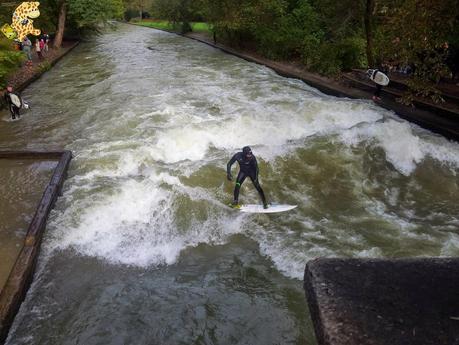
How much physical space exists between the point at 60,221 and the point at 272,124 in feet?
25.4

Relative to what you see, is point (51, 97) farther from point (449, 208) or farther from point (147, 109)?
point (449, 208)

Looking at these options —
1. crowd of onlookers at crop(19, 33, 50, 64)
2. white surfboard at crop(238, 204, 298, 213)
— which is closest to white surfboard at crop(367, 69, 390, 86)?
white surfboard at crop(238, 204, 298, 213)

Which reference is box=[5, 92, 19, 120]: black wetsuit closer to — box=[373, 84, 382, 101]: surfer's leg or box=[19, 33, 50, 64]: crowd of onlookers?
box=[19, 33, 50, 64]: crowd of onlookers

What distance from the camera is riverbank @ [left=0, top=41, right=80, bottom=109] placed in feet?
65.4

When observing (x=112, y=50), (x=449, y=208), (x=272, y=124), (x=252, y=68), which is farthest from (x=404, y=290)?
(x=112, y=50)

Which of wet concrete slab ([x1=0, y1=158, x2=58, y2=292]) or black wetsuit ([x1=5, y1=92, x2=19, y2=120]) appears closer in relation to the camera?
wet concrete slab ([x1=0, y1=158, x2=58, y2=292])

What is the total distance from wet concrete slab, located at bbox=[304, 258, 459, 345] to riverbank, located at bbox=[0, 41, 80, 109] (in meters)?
17.5

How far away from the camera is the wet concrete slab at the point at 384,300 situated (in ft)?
6.40

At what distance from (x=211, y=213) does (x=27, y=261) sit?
3.74 metres

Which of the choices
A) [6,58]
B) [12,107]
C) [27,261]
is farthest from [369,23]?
[27,261]

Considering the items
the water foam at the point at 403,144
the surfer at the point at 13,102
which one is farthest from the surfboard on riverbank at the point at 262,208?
the surfer at the point at 13,102

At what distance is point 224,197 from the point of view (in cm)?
982

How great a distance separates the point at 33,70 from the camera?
75.2ft

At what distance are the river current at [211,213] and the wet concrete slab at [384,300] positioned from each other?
4057 millimetres
